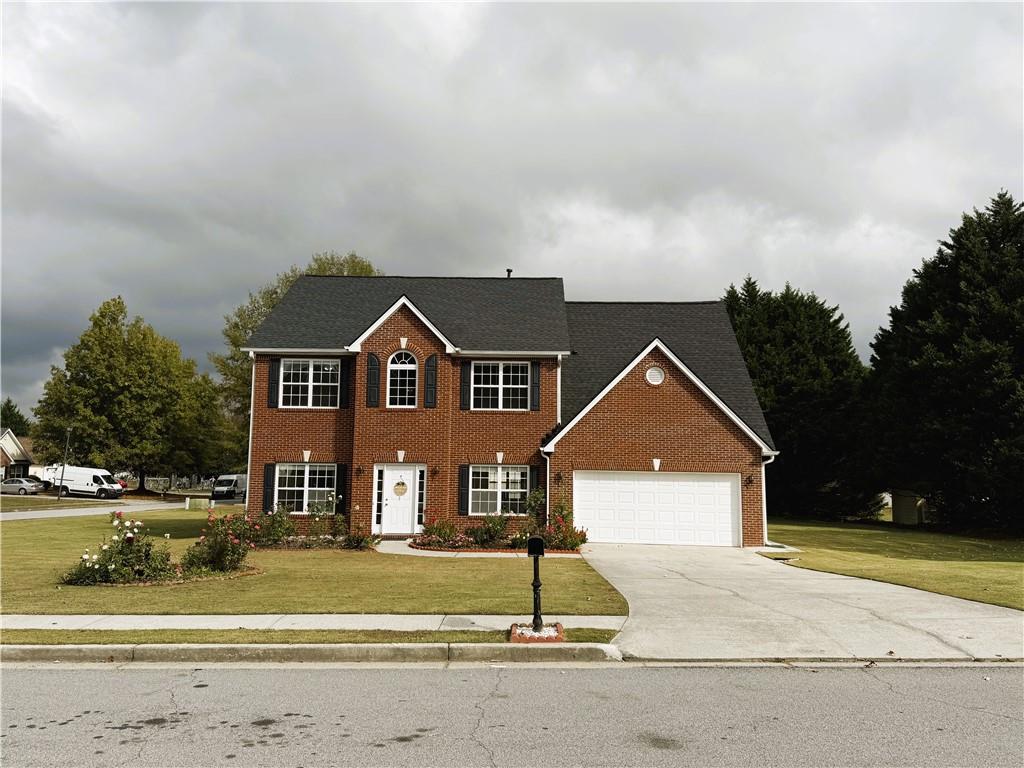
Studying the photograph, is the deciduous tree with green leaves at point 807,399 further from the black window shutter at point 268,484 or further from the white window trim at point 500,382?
the black window shutter at point 268,484

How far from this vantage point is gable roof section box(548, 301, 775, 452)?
23859 mm

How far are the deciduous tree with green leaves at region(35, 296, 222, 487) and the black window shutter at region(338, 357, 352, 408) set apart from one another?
37.0m

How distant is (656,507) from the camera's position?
22500 mm

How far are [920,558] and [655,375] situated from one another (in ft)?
29.0

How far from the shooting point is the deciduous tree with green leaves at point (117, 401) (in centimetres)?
5353

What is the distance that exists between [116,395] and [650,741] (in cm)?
5721

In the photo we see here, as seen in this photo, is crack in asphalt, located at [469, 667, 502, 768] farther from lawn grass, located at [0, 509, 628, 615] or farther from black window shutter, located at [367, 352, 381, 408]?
black window shutter, located at [367, 352, 381, 408]

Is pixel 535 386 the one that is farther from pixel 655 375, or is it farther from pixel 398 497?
pixel 398 497

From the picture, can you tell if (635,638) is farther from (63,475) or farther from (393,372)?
(63,475)

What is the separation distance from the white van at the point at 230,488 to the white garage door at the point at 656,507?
107ft

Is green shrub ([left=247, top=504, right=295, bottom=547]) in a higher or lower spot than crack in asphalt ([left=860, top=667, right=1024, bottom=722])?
higher

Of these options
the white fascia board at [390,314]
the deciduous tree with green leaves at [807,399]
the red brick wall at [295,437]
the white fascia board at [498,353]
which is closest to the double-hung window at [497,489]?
the white fascia board at [498,353]

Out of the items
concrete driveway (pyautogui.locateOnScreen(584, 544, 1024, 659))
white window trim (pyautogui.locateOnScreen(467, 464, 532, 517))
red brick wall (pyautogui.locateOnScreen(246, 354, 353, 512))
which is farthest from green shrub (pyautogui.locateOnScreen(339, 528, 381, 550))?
concrete driveway (pyautogui.locateOnScreen(584, 544, 1024, 659))

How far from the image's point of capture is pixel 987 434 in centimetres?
2888
